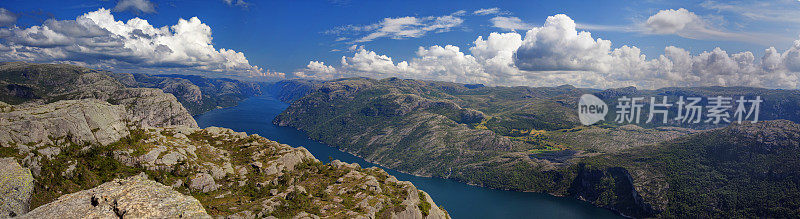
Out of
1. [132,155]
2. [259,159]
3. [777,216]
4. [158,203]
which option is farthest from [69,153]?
[777,216]

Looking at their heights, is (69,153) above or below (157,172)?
above

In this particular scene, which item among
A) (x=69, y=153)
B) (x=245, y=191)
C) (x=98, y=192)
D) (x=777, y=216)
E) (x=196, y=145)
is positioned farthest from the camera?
(x=777, y=216)

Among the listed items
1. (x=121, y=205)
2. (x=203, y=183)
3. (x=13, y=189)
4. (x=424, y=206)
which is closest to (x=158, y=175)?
(x=203, y=183)

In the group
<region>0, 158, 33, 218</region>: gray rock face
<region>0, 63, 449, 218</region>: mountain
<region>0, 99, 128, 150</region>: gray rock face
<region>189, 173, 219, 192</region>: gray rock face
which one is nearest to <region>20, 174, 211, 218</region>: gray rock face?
<region>0, 63, 449, 218</region>: mountain

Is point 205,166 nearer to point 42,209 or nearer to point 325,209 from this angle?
point 325,209

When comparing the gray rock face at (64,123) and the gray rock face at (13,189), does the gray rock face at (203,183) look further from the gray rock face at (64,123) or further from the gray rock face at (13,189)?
the gray rock face at (13,189)

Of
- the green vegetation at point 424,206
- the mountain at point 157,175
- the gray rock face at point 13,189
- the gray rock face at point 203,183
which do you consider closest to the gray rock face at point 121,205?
the mountain at point 157,175
